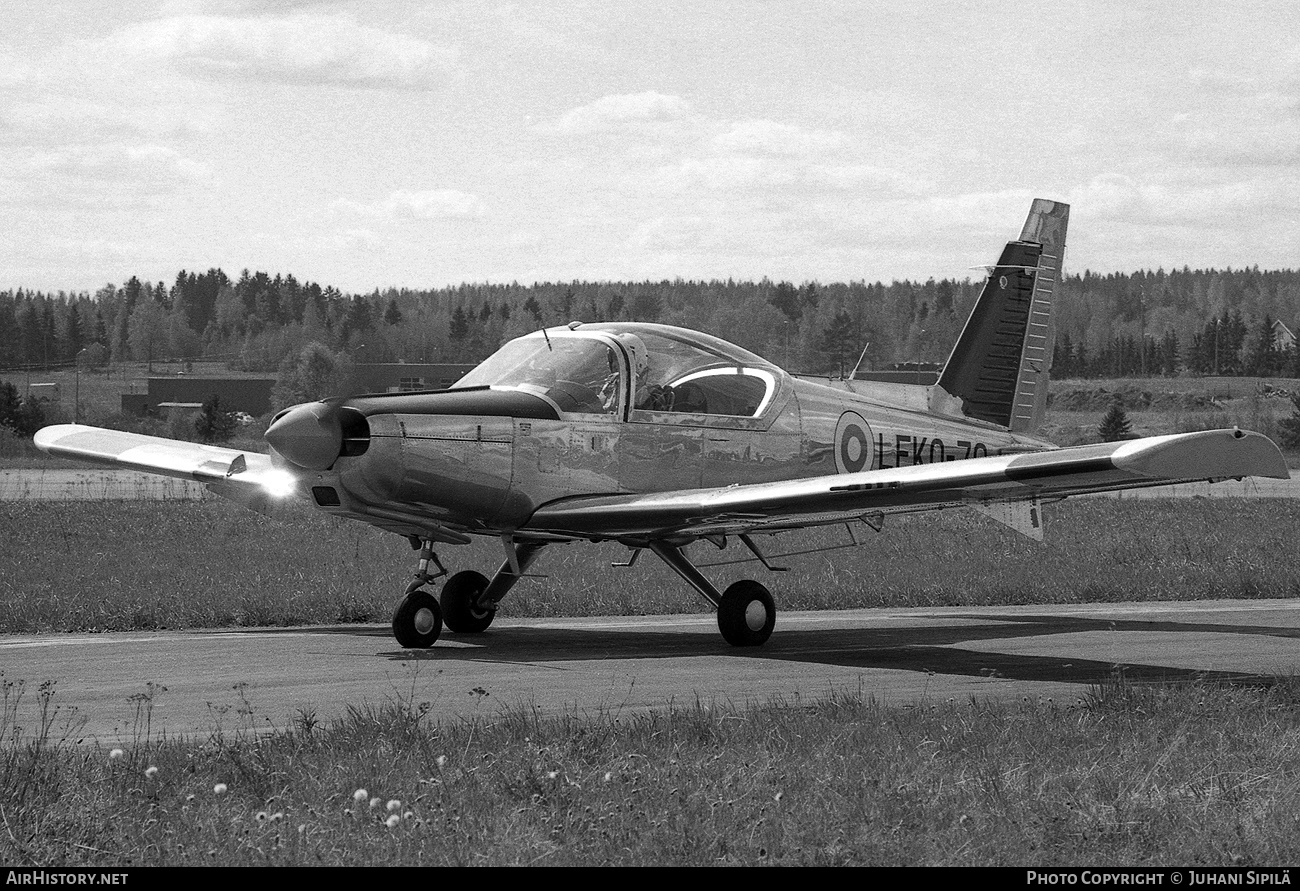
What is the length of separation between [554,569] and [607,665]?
8941mm

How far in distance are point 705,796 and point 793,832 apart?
2.07ft

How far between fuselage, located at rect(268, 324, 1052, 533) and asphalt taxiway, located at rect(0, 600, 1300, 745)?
56.5 inches

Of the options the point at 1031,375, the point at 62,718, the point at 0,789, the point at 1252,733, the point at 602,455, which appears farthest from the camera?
the point at 1031,375

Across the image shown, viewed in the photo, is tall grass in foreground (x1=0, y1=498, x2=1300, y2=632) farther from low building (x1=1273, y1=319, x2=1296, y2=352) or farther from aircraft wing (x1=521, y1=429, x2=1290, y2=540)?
low building (x1=1273, y1=319, x2=1296, y2=352)

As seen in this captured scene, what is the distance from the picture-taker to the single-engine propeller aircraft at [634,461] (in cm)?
1152

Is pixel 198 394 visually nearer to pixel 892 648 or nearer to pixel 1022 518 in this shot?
pixel 1022 518

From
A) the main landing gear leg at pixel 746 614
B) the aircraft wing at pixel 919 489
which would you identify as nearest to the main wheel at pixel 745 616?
the main landing gear leg at pixel 746 614

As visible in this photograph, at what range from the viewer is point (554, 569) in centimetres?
2075

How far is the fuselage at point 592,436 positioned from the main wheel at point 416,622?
72 cm

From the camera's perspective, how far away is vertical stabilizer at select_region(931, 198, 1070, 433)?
17891 millimetres

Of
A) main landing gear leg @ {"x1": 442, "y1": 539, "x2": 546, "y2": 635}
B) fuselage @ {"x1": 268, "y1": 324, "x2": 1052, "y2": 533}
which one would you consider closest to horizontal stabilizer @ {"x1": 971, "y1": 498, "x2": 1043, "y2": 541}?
fuselage @ {"x1": 268, "y1": 324, "x2": 1052, "y2": 533}
